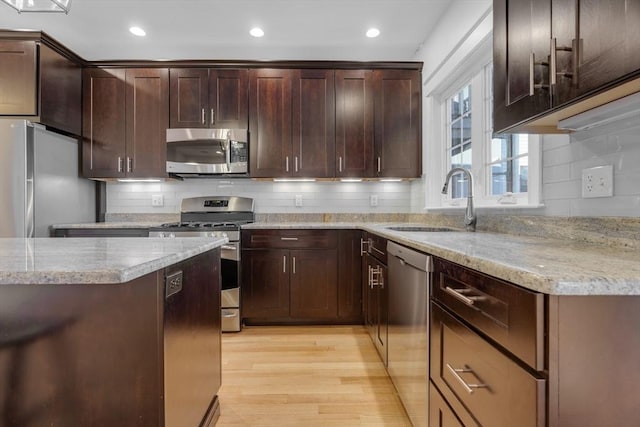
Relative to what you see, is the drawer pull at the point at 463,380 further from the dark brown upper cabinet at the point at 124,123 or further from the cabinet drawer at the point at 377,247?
the dark brown upper cabinet at the point at 124,123

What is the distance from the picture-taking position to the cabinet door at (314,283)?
9.35 ft

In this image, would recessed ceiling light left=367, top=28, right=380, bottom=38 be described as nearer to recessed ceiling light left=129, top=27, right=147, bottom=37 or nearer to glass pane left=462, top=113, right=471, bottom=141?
glass pane left=462, top=113, right=471, bottom=141

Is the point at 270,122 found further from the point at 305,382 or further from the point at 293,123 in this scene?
the point at 305,382

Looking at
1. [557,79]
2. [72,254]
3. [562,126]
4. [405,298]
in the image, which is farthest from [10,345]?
[562,126]

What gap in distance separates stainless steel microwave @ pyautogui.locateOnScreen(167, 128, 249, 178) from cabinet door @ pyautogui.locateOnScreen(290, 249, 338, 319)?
1.02 m

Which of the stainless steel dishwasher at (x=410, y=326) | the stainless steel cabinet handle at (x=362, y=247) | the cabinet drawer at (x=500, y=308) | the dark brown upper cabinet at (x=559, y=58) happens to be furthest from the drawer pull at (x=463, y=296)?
the stainless steel cabinet handle at (x=362, y=247)

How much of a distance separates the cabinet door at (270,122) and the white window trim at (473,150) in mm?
1318

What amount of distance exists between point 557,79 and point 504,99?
1.00 feet

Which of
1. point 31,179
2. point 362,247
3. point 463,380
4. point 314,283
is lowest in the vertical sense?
point 314,283

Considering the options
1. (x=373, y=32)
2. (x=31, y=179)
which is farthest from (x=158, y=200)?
(x=373, y=32)

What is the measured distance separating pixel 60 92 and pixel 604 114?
12.3 ft

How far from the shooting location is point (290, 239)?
112 inches

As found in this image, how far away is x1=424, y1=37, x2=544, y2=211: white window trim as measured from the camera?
159 cm

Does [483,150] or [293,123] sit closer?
[483,150]
